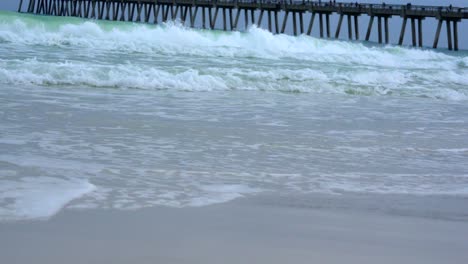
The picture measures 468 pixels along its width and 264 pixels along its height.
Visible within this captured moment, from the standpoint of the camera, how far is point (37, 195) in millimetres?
3600

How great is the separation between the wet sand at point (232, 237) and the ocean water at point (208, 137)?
213mm

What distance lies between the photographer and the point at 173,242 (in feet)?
9.80

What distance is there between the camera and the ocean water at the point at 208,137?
4.01 meters

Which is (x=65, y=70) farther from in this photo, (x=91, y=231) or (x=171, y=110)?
(x=91, y=231)

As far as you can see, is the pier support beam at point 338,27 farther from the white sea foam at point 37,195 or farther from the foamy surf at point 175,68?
the white sea foam at point 37,195

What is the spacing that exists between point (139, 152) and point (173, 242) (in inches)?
80.7

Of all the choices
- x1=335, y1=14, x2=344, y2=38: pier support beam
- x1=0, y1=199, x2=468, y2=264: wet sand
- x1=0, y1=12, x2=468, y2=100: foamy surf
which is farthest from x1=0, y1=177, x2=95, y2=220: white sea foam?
x1=335, y1=14, x2=344, y2=38: pier support beam

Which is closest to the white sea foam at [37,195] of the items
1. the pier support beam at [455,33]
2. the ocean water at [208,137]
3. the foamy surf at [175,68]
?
the ocean water at [208,137]

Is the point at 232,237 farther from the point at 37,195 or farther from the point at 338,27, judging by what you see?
the point at 338,27

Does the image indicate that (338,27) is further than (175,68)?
Yes

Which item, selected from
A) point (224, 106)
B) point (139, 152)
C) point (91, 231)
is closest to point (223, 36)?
point (224, 106)

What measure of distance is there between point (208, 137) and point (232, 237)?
2.73 m

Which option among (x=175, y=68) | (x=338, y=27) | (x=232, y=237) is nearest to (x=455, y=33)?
(x=338, y=27)

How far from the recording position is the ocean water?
401cm
